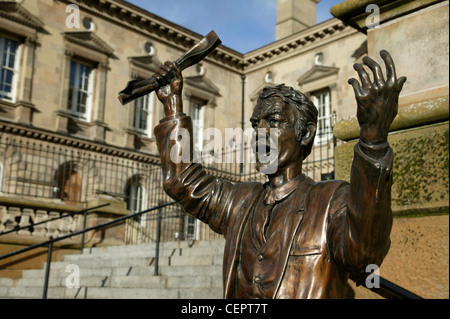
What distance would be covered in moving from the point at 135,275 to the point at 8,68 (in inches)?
518

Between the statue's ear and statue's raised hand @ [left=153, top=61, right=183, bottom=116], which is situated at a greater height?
statue's raised hand @ [left=153, top=61, right=183, bottom=116]

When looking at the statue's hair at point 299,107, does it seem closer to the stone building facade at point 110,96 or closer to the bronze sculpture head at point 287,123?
the bronze sculpture head at point 287,123

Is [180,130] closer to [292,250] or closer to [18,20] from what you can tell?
[292,250]

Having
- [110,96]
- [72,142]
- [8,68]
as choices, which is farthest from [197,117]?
[8,68]

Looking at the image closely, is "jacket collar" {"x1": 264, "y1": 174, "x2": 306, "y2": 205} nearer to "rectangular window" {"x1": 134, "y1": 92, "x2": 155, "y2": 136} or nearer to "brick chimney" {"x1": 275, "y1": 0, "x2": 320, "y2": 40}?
"rectangular window" {"x1": 134, "y1": 92, "x2": 155, "y2": 136}

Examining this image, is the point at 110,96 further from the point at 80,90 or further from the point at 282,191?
the point at 282,191

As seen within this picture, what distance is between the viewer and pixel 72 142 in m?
18.8

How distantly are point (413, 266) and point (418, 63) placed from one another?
173 centimetres

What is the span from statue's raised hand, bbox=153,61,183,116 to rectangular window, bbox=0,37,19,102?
17.3 m

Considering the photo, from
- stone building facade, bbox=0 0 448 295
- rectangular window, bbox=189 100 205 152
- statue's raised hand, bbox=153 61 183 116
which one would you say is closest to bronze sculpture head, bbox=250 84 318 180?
statue's raised hand, bbox=153 61 183 116

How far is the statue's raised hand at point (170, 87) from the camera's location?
235 centimetres

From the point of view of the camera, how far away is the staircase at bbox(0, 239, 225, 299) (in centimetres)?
657

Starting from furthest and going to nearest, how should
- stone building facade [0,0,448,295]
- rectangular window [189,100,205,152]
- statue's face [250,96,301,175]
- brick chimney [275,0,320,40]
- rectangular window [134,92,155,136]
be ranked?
brick chimney [275,0,320,40] → rectangular window [189,100,205,152] → rectangular window [134,92,155,136] → stone building facade [0,0,448,295] → statue's face [250,96,301,175]

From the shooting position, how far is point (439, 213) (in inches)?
140
